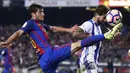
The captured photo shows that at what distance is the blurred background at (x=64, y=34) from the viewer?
2250 centimetres

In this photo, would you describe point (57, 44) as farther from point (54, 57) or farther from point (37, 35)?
point (54, 57)

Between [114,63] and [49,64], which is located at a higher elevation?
[49,64]

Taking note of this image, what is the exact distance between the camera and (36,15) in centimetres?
1033

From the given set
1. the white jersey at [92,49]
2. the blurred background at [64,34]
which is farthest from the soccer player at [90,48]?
the blurred background at [64,34]

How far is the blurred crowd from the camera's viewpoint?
24434 millimetres

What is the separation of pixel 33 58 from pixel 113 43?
4.53m

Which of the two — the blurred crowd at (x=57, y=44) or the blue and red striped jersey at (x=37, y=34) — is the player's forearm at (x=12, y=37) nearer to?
the blue and red striped jersey at (x=37, y=34)

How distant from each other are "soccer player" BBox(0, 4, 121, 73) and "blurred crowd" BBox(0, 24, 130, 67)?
12046 mm

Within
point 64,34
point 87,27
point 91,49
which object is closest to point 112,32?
point 87,27

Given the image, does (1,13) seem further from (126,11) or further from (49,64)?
(49,64)

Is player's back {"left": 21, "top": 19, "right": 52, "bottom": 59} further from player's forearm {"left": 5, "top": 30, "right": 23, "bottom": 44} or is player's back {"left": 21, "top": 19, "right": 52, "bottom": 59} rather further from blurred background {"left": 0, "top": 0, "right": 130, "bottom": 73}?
blurred background {"left": 0, "top": 0, "right": 130, "bottom": 73}

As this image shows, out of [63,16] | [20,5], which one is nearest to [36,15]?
[20,5]

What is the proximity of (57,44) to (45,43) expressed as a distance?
687 inches

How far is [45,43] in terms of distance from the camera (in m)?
10.1
